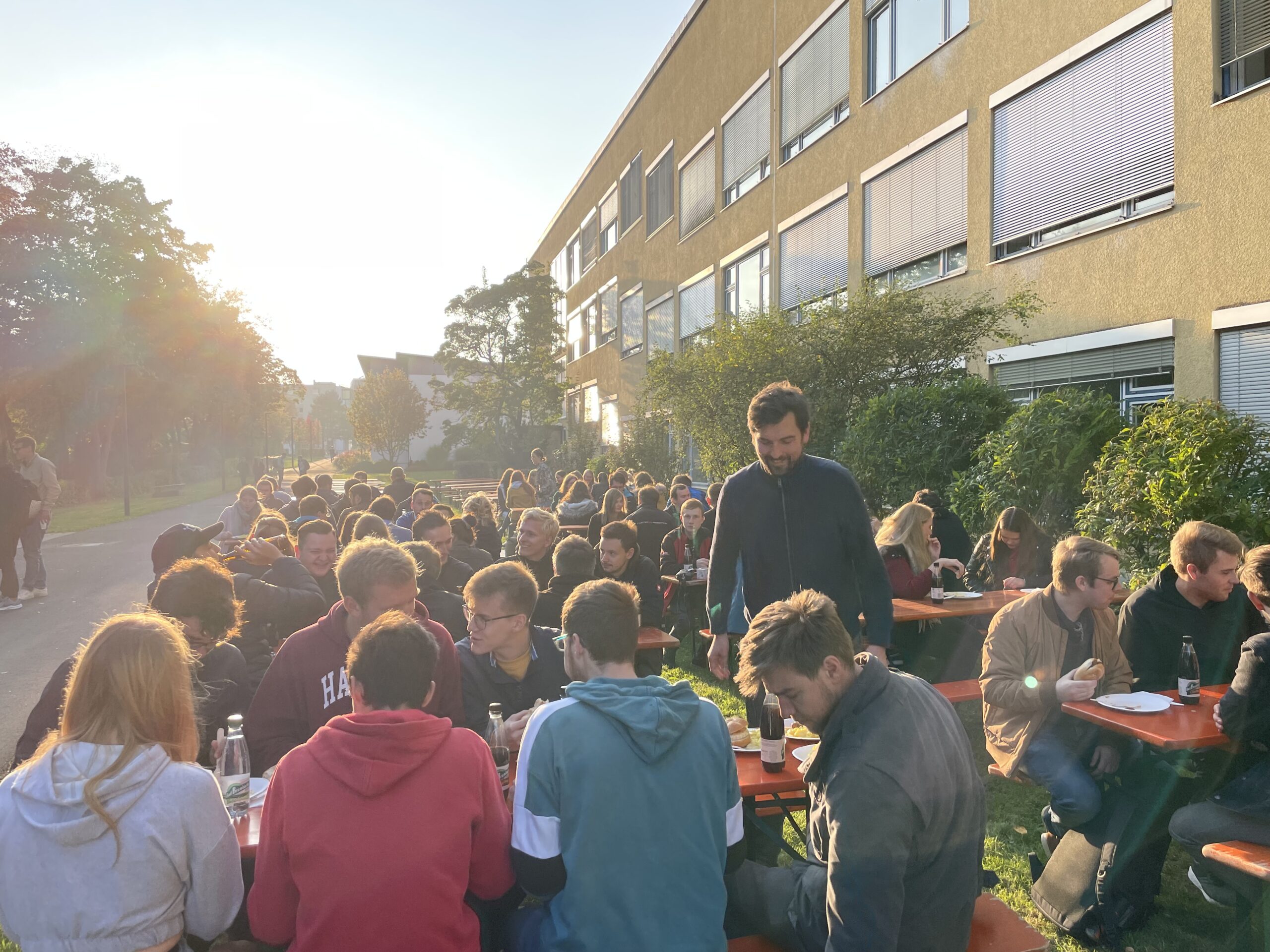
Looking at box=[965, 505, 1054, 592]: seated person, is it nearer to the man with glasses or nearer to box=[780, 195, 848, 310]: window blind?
the man with glasses

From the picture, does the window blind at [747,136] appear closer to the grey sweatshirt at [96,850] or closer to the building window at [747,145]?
the building window at [747,145]

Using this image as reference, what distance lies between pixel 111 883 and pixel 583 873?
1.26 meters

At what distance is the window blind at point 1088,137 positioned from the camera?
9.62m

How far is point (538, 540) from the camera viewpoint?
7.13 meters

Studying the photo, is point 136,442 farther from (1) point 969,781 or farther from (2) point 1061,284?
(1) point 969,781

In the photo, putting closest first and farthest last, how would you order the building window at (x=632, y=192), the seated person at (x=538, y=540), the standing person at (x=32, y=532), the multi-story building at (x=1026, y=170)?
the seated person at (x=538, y=540) < the multi-story building at (x=1026, y=170) < the standing person at (x=32, y=532) < the building window at (x=632, y=192)

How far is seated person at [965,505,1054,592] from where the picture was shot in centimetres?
749

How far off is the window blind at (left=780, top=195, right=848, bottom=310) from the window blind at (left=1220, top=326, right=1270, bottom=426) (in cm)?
716

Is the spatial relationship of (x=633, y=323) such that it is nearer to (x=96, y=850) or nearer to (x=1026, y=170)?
(x=1026, y=170)

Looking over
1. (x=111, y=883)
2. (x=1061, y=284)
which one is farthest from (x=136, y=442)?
(x=111, y=883)

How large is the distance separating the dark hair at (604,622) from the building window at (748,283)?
17.5 metres

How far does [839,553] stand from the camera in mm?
4473

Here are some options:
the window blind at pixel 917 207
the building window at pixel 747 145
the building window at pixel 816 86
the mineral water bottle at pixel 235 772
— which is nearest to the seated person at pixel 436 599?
the mineral water bottle at pixel 235 772

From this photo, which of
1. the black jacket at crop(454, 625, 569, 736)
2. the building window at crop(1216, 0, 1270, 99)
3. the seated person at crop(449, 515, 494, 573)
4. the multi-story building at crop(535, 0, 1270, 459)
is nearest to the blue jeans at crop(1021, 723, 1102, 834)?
the black jacket at crop(454, 625, 569, 736)
